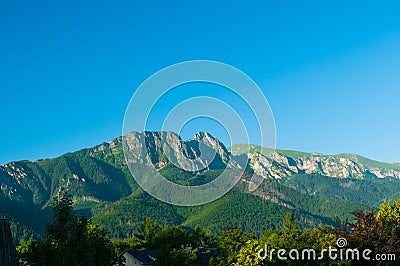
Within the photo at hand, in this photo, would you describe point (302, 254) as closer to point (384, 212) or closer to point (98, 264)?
point (98, 264)

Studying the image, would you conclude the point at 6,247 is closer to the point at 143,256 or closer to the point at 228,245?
the point at 228,245

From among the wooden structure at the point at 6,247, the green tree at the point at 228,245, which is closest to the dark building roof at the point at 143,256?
the green tree at the point at 228,245

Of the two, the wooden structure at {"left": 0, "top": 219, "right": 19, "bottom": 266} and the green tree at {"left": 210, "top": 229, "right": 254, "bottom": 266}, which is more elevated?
the green tree at {"left": 210, "top": 229, "right": 254, "bottom": 266}

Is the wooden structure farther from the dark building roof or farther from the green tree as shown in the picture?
the dark building roof

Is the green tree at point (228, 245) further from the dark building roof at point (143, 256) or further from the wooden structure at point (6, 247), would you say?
the wooden structure at point (6, 247)

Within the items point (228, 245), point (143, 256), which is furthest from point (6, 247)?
point (143, 256)

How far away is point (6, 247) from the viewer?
2236 centimetres

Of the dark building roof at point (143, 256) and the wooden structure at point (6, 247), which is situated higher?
the dark building roof at point (143, 256)

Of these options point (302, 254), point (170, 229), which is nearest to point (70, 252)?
point (302, 254)

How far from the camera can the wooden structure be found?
22.0 meters

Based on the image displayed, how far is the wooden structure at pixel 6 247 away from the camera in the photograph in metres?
22.0

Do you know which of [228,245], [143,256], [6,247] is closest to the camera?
[6,247]

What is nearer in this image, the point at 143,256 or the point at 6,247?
the point at 6,247

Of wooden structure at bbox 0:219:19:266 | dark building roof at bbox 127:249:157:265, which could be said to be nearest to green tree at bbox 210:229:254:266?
dark building roof at bbox 127:249:157:265
